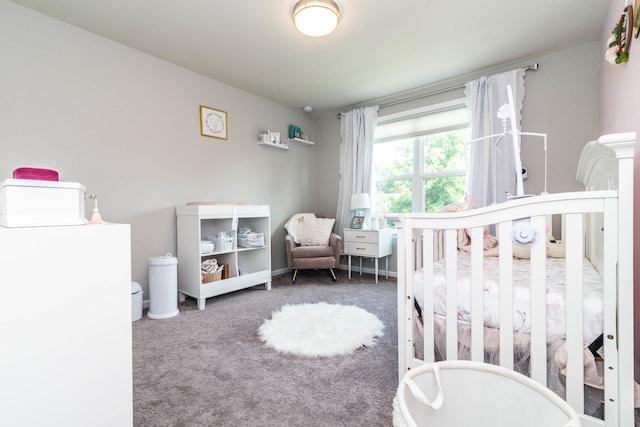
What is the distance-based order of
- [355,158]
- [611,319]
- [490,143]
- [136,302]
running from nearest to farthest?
1. [611,319]
2. [136,302]
3. [490,143]
4. [355,158]

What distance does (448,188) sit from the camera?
348 cm

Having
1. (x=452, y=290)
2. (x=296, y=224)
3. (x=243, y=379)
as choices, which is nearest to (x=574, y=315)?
(x=452, y=290)

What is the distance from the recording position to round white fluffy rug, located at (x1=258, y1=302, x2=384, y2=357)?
1.87m

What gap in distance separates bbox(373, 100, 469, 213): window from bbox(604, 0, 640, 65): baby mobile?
1.57m

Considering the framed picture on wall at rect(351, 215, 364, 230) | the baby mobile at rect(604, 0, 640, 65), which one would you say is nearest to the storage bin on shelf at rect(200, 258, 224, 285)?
the framed picture on wall at rect(351, 215, 364, 230)

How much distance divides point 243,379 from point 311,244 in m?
2.32

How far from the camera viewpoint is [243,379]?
1543mm

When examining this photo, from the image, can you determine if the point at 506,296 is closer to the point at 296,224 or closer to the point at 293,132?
the point at 296,224

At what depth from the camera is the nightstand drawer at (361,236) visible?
357 centimetres

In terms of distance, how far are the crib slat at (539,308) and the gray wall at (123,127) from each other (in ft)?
9.53

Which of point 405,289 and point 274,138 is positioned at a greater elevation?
point 274,138

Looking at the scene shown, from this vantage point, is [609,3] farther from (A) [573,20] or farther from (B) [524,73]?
(B) [524,73]

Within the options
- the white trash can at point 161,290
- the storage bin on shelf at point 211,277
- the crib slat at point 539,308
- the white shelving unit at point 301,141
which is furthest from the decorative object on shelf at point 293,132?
the crib slat at point 539,308

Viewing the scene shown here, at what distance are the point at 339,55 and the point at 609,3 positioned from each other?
1965 mm
